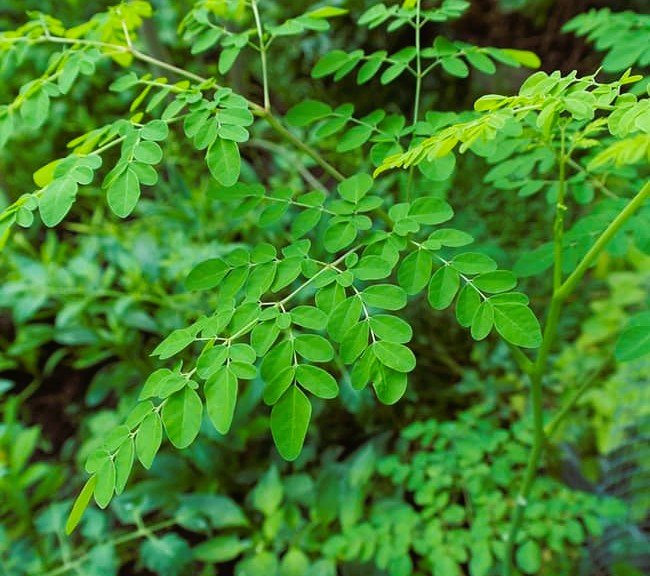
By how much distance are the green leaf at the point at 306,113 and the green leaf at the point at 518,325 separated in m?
0.43

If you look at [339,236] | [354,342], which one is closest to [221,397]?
[354,342]

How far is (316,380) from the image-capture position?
0.75m

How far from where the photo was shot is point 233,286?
0.84 m

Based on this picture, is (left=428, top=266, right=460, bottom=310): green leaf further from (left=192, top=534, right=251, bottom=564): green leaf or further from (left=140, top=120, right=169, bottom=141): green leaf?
(left=192, top=534, right=251, bottom=564): green leaf

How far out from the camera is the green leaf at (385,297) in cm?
79

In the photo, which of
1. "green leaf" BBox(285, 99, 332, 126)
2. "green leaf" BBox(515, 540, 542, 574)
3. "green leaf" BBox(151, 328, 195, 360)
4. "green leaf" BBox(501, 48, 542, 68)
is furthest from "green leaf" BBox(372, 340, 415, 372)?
"green leaf" BBox(515, 540, 542, 574)

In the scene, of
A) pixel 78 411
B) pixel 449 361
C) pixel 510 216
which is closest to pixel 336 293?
pixel 449 361

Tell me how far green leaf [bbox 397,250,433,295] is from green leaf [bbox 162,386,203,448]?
11.1 inches

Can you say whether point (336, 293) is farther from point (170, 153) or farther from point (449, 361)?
point (170, 153)

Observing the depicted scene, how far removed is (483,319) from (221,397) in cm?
31

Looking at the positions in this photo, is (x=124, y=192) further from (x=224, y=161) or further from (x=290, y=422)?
(x=290, y=422)

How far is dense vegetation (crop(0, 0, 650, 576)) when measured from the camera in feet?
2.53

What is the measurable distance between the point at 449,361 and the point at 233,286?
1.41 meters

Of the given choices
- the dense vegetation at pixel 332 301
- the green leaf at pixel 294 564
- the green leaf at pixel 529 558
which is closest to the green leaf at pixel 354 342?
the dense vegetation at pixel 332 301
